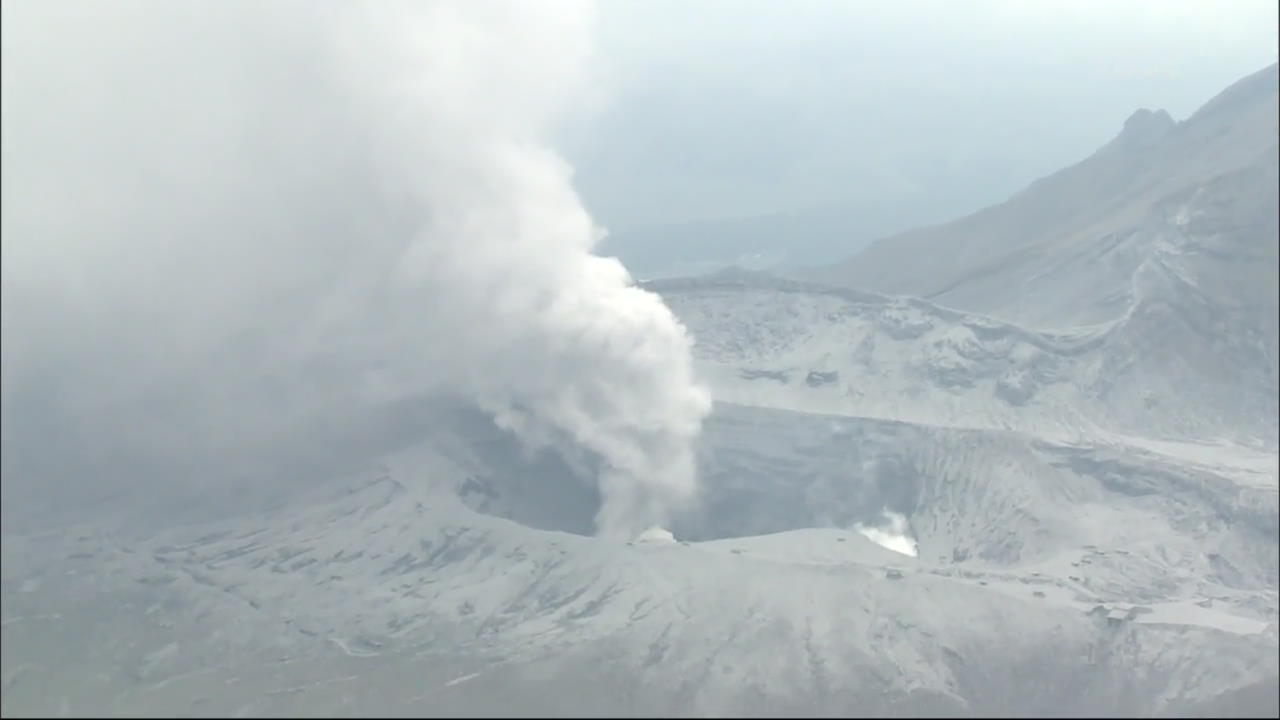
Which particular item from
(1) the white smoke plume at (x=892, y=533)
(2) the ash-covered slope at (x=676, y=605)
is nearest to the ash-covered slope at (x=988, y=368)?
(2) the ash-covered slope at (x=676, y=605)

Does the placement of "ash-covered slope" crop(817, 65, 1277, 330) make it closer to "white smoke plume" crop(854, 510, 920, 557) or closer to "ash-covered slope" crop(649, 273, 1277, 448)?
"ash-covered slope" crop(649, 273, 1277, 448)

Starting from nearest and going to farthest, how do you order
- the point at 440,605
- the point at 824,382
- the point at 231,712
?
the point at 231,712
the point at 440,605
the point at 824,382

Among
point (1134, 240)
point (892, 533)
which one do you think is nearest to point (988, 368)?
point (892, 533)

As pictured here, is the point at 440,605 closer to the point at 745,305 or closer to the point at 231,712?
the point at 231,712

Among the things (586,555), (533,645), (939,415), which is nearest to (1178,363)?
(939,415)

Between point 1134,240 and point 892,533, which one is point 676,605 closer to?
point 892,533

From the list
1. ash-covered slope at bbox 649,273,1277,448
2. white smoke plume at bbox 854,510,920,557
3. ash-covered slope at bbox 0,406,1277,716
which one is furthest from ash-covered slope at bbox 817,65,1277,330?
white smoke plume at bbox 854,510,920,557
